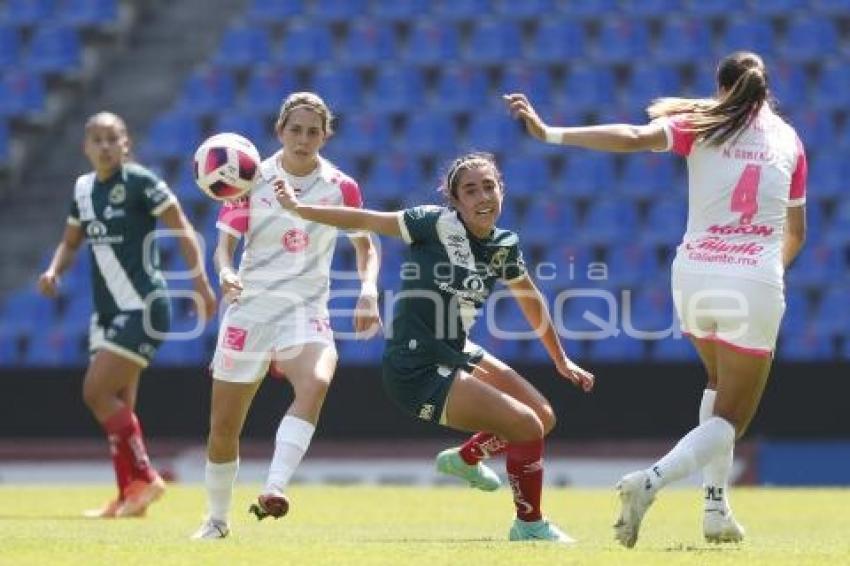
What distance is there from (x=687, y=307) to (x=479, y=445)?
62.1 inches

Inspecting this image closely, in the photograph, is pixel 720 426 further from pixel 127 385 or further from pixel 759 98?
pixel 127 385

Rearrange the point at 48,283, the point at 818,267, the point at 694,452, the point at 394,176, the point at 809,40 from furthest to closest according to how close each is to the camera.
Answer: the point at 809,40
the point at 394,176
the point at 818,267
the point at 48,283
the point at 694,452

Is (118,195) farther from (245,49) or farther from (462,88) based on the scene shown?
(245,49)

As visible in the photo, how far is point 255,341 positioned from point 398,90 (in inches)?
505

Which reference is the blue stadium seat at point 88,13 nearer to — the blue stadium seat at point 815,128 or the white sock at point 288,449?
the blue stadium seat at point 815,128

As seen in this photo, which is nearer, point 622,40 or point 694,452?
point 694,452

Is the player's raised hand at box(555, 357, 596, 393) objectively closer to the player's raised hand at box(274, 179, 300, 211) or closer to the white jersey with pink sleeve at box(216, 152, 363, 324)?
the white jersey with pink sleeve at box(216, 152, 363, 324)

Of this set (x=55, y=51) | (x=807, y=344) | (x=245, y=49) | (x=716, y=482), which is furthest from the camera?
(x=55, y=51)

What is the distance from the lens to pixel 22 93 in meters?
22.7

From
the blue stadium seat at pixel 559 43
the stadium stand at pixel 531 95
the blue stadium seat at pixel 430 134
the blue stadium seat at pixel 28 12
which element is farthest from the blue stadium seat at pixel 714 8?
the blue stadium seat at pixel 28 12

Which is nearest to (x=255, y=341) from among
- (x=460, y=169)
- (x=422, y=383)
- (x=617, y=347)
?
(x=422, y=383)

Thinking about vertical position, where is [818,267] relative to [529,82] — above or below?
below

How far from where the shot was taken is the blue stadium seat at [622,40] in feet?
70.2

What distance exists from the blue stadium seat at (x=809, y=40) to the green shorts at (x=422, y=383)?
13.2 meters
